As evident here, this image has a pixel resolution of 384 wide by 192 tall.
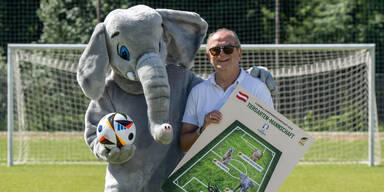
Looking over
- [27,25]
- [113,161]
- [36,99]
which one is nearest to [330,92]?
[36,99]

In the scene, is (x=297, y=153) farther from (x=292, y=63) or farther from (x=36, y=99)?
(x=36, y=99)

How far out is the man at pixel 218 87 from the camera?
300 centimetres

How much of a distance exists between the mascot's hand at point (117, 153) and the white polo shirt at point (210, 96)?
1.22 ft

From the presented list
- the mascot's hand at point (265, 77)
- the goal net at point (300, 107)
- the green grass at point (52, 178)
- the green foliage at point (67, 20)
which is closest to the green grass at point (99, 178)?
the green grass at point (52, 178)

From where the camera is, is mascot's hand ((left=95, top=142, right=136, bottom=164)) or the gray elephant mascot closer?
mascot's hand ((left=95, top=142, right=136, bottom=164))

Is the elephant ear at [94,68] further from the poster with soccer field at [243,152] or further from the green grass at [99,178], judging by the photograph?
the green grass at [99,178]

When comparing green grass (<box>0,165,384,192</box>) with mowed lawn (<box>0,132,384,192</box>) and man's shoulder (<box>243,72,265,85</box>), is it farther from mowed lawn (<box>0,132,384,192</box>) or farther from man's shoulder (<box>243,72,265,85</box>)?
man's shoulder (<box>243,72,265,85</box>)

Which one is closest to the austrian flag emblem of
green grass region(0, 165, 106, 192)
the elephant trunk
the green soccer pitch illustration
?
the green soccer pitch illustration

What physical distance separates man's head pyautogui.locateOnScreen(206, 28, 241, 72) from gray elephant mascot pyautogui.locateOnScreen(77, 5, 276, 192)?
0.27m

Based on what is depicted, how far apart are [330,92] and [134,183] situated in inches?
302

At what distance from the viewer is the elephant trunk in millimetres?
2734

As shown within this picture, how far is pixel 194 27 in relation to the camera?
334 centimetres

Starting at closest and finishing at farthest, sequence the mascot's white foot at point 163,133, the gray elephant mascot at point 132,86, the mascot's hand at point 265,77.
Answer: the mascot's white foot at point 163,133
the gray elephant mascot at point 132,86
the mascot's hand at point 265,77

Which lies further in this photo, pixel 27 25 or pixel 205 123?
pixel 27 25
